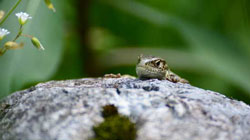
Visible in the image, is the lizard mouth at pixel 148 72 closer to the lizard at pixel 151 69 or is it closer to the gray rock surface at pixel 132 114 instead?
the lizard at pixel 151 69

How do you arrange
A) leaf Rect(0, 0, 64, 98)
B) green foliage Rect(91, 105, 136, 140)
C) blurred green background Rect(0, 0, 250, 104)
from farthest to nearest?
blurred green background Rect(0, 0, 250, 104), leaf Rect(0, 0, 64, 98), green foliage Rect(91, 105, 136, 140)

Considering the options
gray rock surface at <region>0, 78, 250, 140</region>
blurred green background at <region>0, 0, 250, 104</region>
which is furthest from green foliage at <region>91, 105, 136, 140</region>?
blurred green background at <region>0, 0, 250, 104</region>

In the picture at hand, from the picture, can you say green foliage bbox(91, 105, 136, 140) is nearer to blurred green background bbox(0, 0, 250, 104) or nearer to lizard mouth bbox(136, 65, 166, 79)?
lizard mouth bbox(136, 65, 166, 79)

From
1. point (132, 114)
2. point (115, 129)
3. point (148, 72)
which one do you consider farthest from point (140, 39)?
point (115, 129)

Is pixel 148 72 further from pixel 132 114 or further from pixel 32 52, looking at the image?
pixel 132 114

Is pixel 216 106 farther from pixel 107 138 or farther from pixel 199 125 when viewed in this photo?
pixel 107 138
